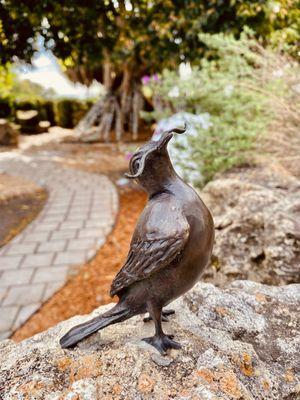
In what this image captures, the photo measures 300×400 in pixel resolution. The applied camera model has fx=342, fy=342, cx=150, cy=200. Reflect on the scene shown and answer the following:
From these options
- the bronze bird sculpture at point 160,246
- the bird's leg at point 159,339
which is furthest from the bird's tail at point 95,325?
the bird's leg at point 159,339

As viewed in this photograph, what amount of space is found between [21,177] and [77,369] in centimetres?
712

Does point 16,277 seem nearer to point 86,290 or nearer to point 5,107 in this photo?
point 86,290

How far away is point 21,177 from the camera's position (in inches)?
306

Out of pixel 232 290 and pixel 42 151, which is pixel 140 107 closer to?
pixel 42 151

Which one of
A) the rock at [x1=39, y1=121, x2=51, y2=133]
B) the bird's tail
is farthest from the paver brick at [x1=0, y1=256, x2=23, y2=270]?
the rock at [x1=39, y1=121, x2=51, y2=133]

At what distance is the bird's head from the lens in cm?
125

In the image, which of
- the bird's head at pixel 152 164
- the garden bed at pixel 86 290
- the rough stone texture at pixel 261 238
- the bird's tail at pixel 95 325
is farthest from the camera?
the garden bed at pixel 86 290

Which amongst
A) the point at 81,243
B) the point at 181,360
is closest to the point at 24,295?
the point at 81,243

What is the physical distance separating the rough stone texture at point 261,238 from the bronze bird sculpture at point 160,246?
1.07 metres

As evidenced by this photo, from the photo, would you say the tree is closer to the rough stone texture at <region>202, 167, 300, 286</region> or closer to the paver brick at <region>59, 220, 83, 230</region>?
the paver brick at <region>59, 220, 83, 230</region>

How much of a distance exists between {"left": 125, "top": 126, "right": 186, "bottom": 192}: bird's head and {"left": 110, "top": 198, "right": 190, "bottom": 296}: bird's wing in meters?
0.10

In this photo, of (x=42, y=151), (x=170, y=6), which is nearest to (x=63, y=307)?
(x=170, y=6)

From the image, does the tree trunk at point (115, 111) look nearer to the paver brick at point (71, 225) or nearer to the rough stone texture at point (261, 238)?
the paver brick at point (71, 225)

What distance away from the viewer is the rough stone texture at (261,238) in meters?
2.17
